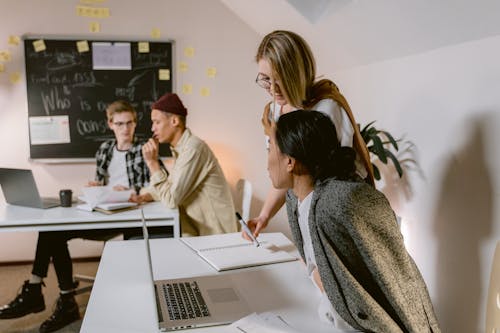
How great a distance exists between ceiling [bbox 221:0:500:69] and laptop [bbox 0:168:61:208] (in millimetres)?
1638

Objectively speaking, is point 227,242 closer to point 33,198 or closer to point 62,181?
point 33,198

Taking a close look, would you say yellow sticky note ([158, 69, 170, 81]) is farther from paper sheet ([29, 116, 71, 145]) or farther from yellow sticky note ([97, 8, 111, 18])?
paper sheet ([29, 116, 71, 145])

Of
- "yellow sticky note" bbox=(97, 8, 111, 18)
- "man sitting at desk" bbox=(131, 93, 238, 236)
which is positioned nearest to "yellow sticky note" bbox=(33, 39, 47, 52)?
"yellow sticky note" bbox=(97, 8, 111, 18)

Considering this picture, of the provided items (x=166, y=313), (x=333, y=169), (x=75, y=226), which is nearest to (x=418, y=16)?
(x=333, y=169)

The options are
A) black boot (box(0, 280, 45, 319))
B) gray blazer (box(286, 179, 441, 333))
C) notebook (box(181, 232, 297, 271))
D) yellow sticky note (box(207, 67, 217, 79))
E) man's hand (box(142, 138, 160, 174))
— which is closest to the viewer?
gray blazer (box(286, 179, 441, 333))

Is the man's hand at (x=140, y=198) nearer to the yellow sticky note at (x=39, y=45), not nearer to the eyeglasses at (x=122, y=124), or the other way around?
the eyeglasses at (x=122, y=124)

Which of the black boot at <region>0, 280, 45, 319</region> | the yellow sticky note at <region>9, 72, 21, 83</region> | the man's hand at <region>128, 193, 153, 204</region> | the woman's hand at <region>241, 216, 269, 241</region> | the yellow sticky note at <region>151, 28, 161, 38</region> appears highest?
the yellow sticky note at <region>151, 28, 161, 38</region>

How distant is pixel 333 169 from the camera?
1.10 meters

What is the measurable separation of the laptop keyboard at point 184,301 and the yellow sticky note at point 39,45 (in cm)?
279

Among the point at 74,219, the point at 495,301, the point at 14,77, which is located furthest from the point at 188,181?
the point at 14,77

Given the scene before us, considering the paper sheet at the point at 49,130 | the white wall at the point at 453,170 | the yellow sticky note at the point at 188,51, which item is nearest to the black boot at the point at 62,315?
the paper sheet at the point at 49,130

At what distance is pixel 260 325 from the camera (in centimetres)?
97

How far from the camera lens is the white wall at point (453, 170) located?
1444 millimetres

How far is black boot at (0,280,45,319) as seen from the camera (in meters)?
2.34
